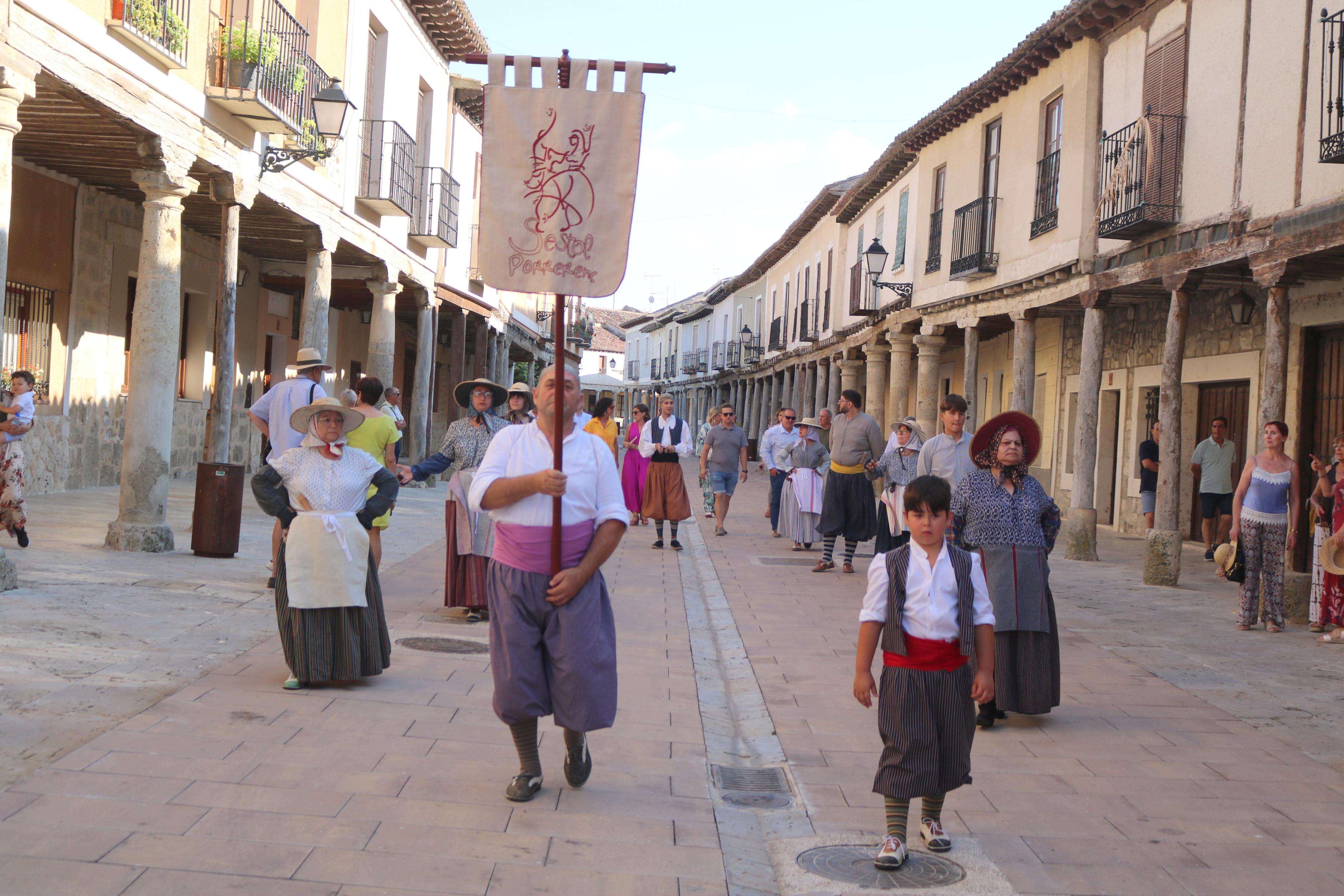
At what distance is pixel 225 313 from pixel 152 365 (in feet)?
4.25

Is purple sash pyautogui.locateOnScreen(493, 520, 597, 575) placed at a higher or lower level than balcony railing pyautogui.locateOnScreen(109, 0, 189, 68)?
lower

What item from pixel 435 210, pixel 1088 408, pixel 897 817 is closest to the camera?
pixel 897 817

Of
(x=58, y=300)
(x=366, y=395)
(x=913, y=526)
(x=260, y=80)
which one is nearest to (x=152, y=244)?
(x=260, y=80)

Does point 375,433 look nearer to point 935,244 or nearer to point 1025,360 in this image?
point 1025,360

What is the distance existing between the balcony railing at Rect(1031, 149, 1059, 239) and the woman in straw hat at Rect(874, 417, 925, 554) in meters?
6.00

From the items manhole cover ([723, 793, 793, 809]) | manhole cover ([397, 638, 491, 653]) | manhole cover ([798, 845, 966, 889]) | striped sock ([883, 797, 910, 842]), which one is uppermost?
striped sock ([883, 797, 910, 842])

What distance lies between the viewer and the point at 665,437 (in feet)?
44.0

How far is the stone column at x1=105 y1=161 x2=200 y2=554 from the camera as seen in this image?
9.67 metres

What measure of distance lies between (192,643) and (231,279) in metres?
5.50

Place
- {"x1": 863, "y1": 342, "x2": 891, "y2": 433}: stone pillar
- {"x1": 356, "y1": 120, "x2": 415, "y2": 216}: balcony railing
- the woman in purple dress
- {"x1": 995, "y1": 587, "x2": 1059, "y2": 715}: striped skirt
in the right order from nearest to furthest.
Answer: {"x1": 995, "y1": 587, "x2": 1059, "y2": 715}: striped skirt < the woman in purple dress < {"x1": 356, "y1": 120, "x2": 415, "y2": 216}: balcony railing < {"x1": 863, "y1": 342, "x2": 891, "y2": 433}: stone pillar

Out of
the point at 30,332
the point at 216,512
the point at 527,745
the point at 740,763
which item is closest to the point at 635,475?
the point at 216,512

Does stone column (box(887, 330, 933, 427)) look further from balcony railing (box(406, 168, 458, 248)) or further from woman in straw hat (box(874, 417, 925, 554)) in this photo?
woman in straw hat (box(874, 417, 925, 554))

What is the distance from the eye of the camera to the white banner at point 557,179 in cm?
473

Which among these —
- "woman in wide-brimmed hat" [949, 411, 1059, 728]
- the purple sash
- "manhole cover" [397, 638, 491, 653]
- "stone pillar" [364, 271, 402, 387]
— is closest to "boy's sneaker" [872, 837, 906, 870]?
the purple sash
